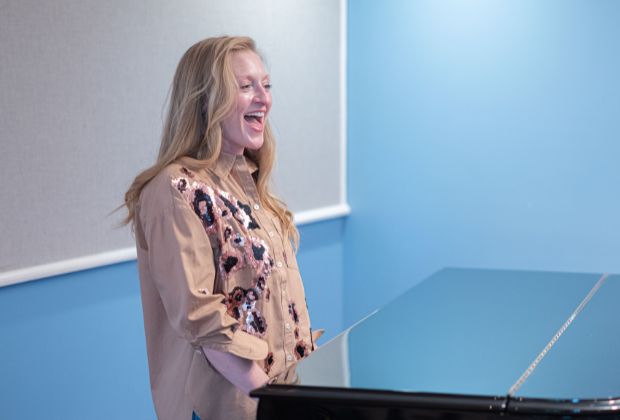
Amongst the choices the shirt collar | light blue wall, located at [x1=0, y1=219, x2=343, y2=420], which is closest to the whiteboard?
light blue wall, located at [x1=0, y1=219, x2=343, y2=420]

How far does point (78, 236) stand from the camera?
8.98 ft

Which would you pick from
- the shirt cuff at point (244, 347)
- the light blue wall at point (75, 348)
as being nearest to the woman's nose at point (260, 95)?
the shirt cuff at point (244, 347)

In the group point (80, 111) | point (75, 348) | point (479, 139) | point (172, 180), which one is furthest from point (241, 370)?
point (479, 139)

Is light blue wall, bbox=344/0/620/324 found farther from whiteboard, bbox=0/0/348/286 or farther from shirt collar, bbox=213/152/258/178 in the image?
shirt collar, bbox=213/152/258/178

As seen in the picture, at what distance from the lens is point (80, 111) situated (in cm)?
272

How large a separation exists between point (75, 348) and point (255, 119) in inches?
46.1

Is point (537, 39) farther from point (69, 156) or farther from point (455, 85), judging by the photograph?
point (69, 156)

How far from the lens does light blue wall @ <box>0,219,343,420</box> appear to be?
8.29 feet

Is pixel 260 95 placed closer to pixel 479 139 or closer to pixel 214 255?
pixel 214 255

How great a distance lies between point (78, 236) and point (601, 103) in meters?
2.13

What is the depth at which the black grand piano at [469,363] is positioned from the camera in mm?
1440

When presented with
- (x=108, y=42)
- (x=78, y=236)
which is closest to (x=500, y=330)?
(x=78, y=236)

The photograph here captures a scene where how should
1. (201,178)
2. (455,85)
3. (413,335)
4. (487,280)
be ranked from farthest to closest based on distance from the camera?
(455,85) < (487,280) < (413,335) < (201,178)

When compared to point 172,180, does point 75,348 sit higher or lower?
lower
